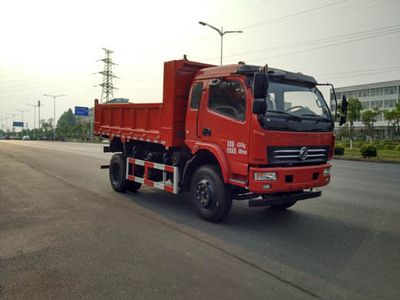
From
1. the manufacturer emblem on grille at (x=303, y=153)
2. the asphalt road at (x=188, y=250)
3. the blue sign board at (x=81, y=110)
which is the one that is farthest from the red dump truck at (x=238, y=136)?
the blue sign board at (x=81, y=110)

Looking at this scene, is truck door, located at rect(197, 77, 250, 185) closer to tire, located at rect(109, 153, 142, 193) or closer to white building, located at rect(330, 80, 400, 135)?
tire, located at rect(109, 153, 142, 193)

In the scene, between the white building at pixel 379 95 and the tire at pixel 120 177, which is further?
the white building at pixel 379 95

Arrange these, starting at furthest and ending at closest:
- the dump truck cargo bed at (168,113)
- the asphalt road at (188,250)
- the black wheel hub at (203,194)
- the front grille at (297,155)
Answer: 1. the dump truck cargo bed at (168,113)
2. the black wheel hub at (203,194)
3. the front grille at (297,155)
4. the asphalt road at (188,250)

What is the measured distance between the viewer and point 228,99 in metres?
6.39

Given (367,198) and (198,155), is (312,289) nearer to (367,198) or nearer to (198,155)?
(198,155)

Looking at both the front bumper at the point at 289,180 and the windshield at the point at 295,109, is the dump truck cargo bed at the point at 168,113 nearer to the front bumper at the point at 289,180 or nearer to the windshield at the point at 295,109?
the windshield at the point at 295,109

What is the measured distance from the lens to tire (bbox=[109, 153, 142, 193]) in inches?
360

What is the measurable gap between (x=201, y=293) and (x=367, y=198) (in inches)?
260

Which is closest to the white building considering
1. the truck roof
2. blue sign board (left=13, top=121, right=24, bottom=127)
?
the truck roof

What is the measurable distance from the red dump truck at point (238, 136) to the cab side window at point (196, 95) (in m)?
0.02

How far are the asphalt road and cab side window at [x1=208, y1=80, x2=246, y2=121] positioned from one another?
191 cm

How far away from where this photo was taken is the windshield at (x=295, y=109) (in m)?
5.95

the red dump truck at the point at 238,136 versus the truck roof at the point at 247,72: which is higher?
the truck roof at the point at 247,72

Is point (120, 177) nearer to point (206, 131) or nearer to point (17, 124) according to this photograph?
point (206, 131)
